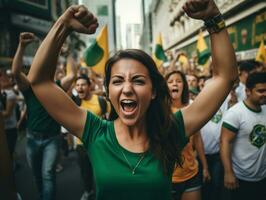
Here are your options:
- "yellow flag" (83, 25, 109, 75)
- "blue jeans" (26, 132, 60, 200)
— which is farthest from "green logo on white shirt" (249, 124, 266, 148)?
"yellow flag" (83, 25, 109, 75)

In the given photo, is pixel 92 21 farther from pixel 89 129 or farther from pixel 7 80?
pixel 7 80

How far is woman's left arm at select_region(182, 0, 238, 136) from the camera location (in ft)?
5.94

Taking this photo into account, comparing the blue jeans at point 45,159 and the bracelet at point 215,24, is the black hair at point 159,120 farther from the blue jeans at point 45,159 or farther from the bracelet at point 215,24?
the blue jeans at point 45,159

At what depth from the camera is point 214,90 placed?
1939mm

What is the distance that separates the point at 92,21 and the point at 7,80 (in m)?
4.55

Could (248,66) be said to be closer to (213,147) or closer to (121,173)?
(213,147)

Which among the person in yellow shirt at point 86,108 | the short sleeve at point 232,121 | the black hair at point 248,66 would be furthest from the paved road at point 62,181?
the black hair at point 248,66

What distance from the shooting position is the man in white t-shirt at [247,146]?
11.0 ft

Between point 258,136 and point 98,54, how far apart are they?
3.98 m

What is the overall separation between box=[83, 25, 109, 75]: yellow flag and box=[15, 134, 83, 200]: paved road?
215 cm

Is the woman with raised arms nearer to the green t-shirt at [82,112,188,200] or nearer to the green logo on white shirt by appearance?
the green t-shirt at [82,112,188,200]

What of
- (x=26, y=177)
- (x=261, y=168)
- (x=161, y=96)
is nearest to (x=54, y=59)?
(x=161, y=96)

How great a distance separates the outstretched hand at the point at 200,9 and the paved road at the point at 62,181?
4.12 metres

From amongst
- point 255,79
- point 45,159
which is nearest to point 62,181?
point 45,159
